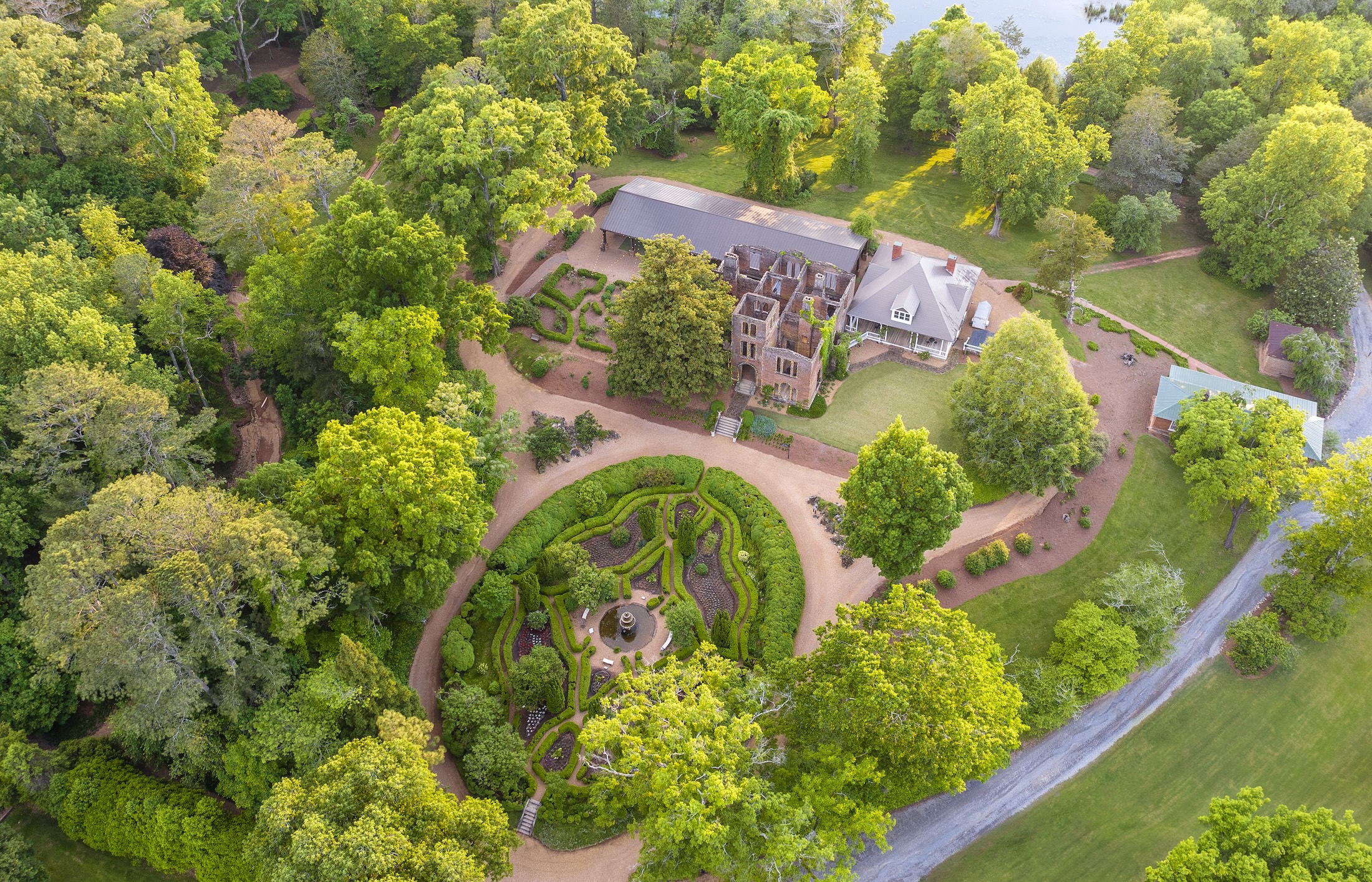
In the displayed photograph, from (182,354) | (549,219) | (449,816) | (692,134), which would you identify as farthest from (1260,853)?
A: (692,134)

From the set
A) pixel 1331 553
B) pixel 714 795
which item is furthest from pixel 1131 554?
pixel 714 795

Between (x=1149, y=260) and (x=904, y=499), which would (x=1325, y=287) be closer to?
(x=1149, y=260)

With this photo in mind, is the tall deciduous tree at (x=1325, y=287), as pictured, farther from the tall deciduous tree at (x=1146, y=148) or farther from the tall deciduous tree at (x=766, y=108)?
the tall deciduous tree at (x=766, y=108)

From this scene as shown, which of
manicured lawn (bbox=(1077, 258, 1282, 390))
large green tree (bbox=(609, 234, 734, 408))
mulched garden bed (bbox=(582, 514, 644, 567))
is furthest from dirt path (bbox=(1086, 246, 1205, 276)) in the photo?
mulched garden bed (bbox=(582, 514, 644, 567))

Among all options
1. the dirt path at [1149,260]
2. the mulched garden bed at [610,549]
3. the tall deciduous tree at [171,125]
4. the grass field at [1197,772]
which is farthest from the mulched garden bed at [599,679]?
the dirt path at [1149,260]

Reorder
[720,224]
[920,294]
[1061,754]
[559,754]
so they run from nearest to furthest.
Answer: [559,754] < [1061,754] < [920,294] < [720,224]
